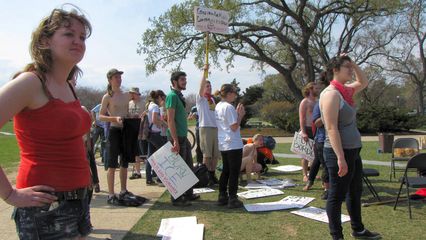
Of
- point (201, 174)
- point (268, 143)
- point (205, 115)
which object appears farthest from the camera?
point (268, 143)

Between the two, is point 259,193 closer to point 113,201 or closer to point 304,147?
point 304,147

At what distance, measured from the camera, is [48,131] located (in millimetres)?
1840

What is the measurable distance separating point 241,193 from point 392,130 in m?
18.4

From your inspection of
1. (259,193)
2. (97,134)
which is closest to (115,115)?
(259,193)

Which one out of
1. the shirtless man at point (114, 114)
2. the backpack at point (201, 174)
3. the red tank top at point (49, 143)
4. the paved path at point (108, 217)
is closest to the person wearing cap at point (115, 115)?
the shirtless man at point (114, 114)

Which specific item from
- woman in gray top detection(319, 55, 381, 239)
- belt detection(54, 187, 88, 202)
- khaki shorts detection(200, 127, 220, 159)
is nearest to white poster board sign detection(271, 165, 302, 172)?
khaki shorts detection(200, 127, 220, 159)

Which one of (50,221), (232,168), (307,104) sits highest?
(307,104)

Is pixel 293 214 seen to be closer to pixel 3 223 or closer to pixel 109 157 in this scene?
pixel 109 157

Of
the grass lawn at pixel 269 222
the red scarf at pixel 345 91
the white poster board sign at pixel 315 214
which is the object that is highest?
the red scarf at pixel 345 91

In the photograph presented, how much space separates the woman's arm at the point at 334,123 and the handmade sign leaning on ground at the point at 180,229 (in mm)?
Answer: 1680

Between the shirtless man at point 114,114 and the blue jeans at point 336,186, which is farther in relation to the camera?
the shirtless man at point 114,114

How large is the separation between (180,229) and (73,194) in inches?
114

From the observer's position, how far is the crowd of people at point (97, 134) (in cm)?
184

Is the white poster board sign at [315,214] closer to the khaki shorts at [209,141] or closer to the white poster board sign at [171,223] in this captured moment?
the white poster board sign at [171,223]
